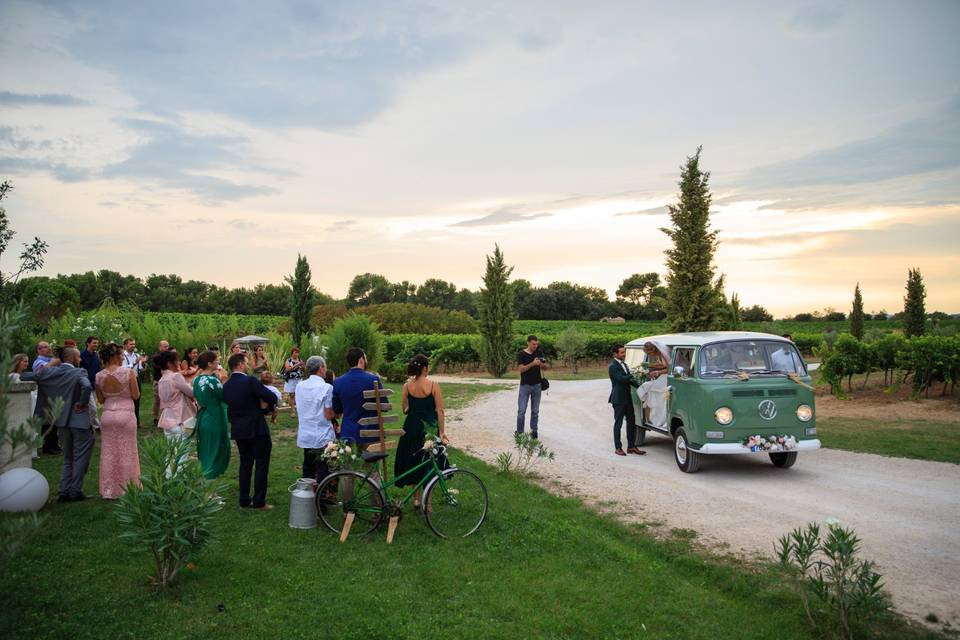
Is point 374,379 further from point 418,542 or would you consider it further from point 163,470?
point 163,470

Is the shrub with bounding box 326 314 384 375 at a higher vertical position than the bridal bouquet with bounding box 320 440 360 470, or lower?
higher

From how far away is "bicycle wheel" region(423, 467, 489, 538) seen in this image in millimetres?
7090

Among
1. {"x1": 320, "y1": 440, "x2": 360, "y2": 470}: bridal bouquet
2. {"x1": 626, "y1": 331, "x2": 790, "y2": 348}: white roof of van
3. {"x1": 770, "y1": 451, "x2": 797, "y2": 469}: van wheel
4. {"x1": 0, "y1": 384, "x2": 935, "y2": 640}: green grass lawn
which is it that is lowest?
{"x1": 0, "y1": 384, "x2": 935, "y2": 640}: green grass lawn

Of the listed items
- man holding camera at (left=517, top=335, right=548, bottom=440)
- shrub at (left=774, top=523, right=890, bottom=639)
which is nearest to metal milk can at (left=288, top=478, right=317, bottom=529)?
shrub at (left=774, top=523, right=890, bottom=639)

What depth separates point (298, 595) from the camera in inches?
219

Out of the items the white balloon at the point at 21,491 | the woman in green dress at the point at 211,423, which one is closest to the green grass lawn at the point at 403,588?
the white balloon at the point at 21,491

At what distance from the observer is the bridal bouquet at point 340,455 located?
700 centimetres

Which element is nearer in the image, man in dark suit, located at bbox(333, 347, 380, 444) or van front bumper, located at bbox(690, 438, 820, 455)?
man in dark suit, located at bbox(333, 347, 380, 444)

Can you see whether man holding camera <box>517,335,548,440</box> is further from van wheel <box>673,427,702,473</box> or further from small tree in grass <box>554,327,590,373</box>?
small tree in grass <box>554,327,590,373</box>

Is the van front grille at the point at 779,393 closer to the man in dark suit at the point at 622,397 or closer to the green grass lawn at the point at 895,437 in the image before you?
the man in dark suit at the point at 622,397

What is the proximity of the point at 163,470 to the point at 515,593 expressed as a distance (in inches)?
130

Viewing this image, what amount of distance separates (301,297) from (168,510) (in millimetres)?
22677

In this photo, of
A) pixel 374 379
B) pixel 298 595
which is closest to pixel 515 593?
pixel 298 595

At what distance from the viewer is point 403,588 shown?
224 inches
